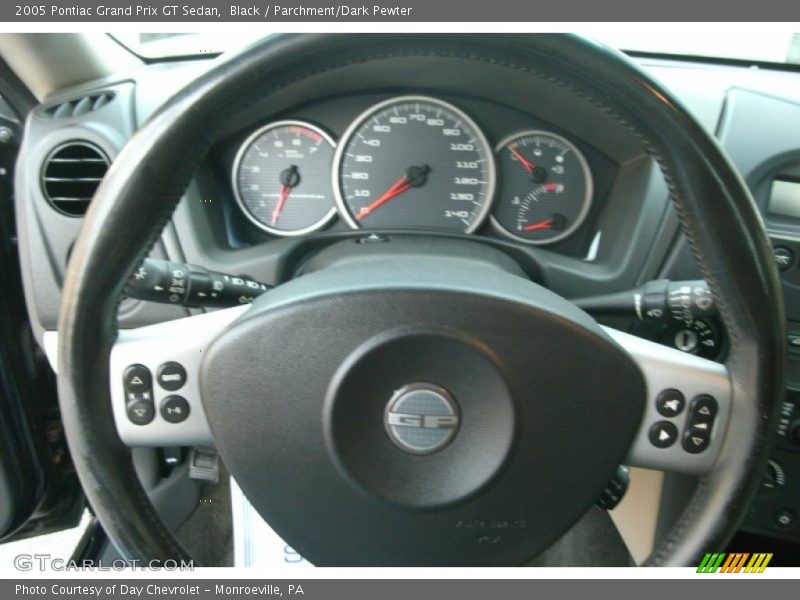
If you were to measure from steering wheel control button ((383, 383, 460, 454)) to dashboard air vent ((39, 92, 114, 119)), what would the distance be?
0.90 m

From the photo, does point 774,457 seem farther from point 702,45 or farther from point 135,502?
point 135,502

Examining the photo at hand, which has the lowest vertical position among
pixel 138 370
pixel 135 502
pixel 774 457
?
pixel 774 457

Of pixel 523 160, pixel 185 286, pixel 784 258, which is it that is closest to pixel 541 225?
pixel 523 160

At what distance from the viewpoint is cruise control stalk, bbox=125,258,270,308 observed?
78 centimetres

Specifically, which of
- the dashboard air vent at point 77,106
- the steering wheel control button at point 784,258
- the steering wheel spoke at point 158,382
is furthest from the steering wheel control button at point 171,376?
the steering wheel control button at point 784,258

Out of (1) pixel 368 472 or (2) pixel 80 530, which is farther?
(2) pixel 80 530

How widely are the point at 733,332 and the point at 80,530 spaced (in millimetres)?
1798

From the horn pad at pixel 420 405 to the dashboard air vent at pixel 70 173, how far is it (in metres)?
0.66

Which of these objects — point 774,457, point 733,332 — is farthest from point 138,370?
point 774,457

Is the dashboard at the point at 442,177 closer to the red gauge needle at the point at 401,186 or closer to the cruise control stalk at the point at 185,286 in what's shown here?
the red gauge needle at the point at 401,186

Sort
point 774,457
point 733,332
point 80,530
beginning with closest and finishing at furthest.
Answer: point 733,332, point 774,457, point 80,530

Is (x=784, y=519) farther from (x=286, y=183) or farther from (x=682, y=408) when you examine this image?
(x=286, y=183)

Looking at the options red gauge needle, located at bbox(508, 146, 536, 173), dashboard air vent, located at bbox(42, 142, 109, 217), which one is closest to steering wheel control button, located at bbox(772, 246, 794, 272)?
red gauge needle, located at bbox(508, 146, 536, 173)

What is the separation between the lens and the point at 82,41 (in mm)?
1265
